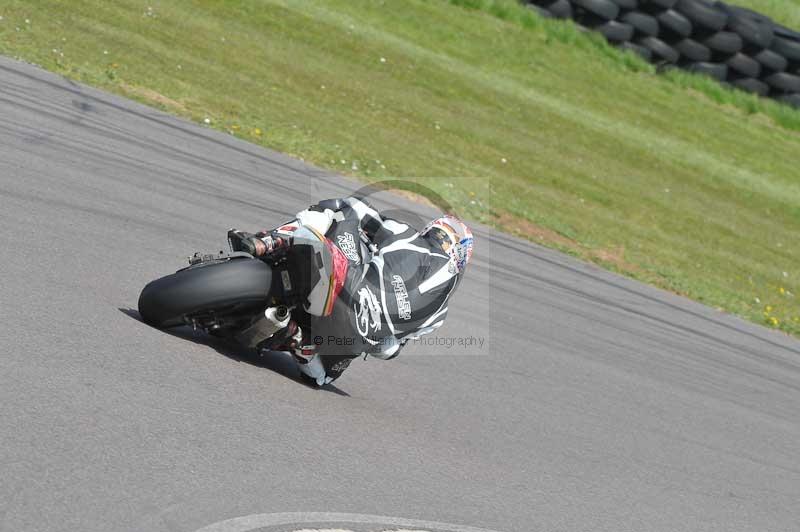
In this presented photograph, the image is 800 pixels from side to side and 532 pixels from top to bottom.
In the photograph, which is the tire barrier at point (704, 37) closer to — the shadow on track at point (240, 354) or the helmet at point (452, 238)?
the helmet at point (452, 238)

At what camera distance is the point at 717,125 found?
23.2 meters

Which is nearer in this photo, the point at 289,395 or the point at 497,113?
the point at 289,395

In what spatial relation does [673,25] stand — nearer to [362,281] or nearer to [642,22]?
[642,22]

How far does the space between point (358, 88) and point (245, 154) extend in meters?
5.99

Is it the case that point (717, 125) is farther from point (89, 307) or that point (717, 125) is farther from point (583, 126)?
point (89, 307)

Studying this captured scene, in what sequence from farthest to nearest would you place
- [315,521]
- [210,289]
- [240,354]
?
[240,354]
[210,289]
[315,521]

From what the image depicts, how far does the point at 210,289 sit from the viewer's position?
515 cm

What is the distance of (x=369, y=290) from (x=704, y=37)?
62.3 feet

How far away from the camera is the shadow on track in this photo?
561 centimetres

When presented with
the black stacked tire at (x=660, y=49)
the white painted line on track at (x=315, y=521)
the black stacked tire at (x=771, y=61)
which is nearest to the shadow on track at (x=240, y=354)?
the white painted line on track at (x=315, y=521)

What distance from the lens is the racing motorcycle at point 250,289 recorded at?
5.18 meters

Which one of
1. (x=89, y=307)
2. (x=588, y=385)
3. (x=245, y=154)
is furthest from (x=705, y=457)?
(x=245, y=154)

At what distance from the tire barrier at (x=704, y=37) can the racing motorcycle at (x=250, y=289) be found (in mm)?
18163

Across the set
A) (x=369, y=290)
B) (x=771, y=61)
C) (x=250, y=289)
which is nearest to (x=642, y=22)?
(x=771, y=61)
